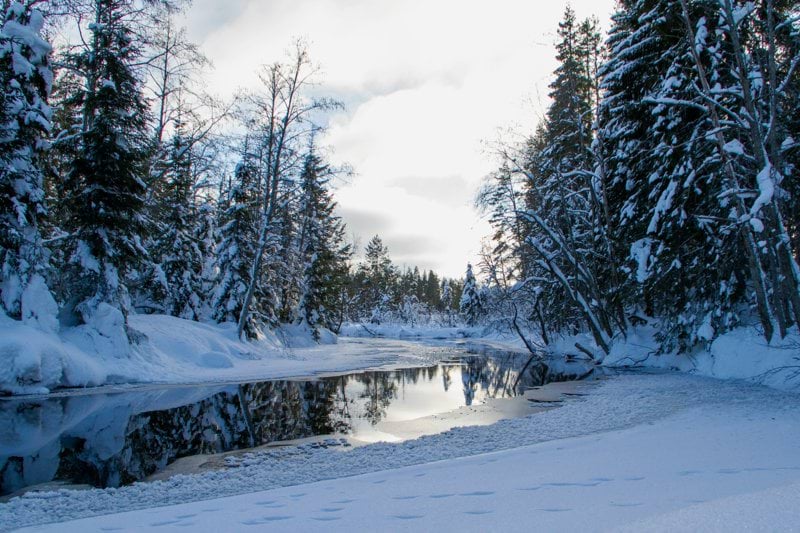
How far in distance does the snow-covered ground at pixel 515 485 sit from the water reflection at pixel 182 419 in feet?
4.06

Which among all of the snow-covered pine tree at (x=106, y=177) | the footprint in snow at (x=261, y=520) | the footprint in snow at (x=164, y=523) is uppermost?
the snow-covered pine tree at (x=106, y=177)

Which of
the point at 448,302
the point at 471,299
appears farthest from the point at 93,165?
the point at 448,302

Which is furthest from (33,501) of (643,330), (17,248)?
(643,330)

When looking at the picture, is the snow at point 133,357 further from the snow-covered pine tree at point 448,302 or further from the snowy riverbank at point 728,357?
the snow-covered pine tree at point 448,302

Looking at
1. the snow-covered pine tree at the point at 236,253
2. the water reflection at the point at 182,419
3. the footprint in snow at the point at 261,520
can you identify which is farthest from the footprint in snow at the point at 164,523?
the snow-covered pine tree at the point at 236,253

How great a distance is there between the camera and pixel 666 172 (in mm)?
14180

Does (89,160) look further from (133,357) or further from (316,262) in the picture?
(316,262)

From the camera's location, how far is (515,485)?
3555 millimetres

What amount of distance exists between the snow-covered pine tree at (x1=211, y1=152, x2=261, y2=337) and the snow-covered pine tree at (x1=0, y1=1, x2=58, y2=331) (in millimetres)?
11721

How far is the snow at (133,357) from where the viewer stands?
1065 cm

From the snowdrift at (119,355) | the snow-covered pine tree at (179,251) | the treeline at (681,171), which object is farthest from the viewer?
the snow-covered pine tree at (179,251)

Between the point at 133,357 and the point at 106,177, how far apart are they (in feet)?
18.9

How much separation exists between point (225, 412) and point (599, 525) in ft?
29.7

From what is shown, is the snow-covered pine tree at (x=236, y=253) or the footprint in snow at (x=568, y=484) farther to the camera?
the snow-covered pine tree at (x=236, y=253)
